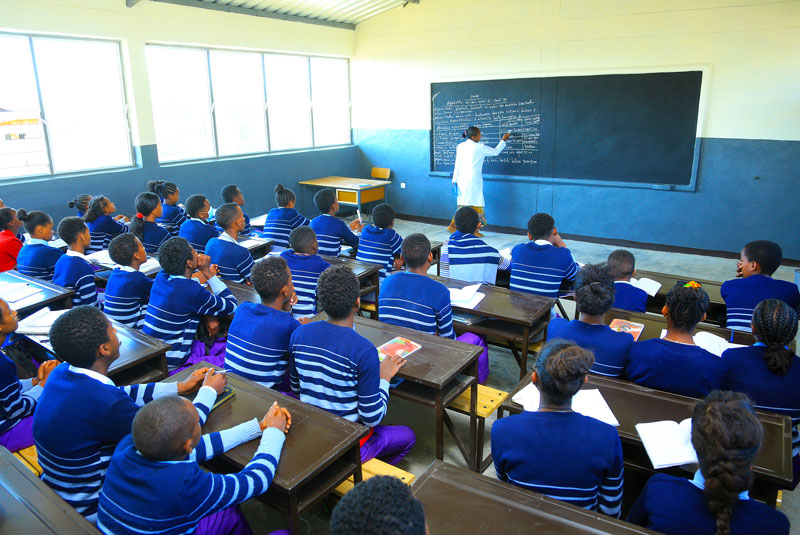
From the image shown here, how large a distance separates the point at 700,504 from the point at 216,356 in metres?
2.49

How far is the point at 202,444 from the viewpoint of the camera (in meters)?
1.76

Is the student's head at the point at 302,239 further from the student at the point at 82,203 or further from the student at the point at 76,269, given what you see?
the student at the point at 82,203

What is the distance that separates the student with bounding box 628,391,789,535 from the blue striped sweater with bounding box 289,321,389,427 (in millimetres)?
1050

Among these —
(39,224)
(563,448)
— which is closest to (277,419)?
(563,448)

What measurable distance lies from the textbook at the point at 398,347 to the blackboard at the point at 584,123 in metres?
5.34

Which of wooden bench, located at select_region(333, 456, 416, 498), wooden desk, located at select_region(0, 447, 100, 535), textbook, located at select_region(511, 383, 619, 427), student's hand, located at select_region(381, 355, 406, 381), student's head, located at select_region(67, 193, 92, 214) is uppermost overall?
student's head, located at select_region(67, 193, 92, 214)

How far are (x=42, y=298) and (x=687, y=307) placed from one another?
3.47 meters

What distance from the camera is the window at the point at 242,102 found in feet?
22.7

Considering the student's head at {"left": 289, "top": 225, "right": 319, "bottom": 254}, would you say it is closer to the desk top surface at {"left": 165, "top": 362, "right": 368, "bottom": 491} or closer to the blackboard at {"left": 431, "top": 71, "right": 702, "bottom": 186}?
the desk top surface at {"left": 165, "top": 362, "right": 368, "bottom": 491}

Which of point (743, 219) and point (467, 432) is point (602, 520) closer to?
point (467, 432)

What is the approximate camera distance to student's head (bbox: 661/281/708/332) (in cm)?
227

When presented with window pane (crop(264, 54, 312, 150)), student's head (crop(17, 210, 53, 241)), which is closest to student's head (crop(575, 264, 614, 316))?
student's head (crop(17, 210, 53, 241))

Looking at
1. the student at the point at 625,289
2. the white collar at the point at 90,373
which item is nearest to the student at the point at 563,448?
the white collar at the point at 90,373

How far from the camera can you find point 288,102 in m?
8.42
